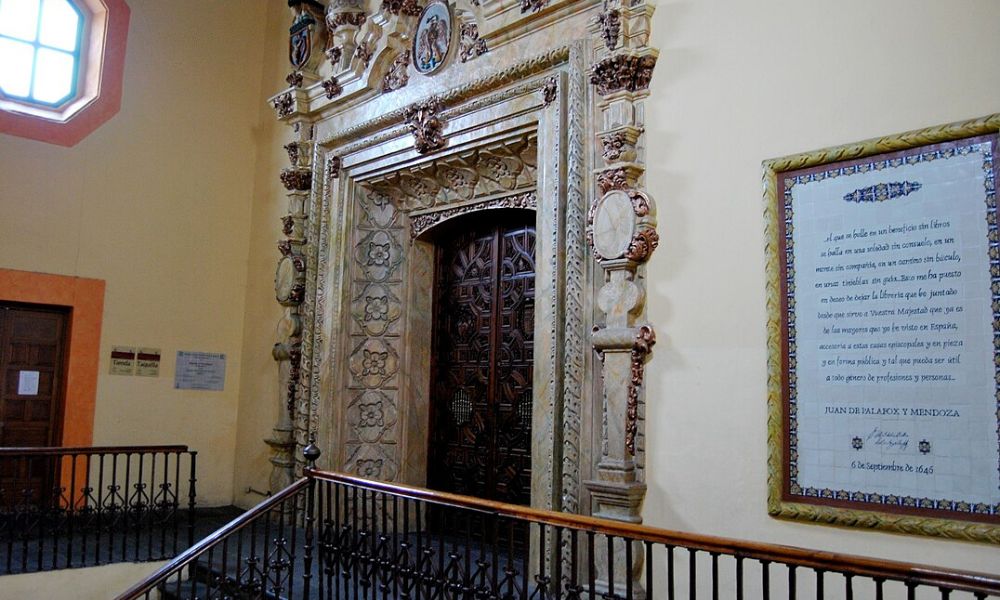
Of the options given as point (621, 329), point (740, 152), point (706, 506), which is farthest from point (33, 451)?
point (740, 152)

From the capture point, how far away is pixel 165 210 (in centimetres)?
689

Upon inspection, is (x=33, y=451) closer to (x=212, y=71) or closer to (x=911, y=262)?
(x=212, y=71)

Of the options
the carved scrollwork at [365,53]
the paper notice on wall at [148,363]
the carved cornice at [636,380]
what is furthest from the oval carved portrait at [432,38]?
the paper notice on wall at [148,363]

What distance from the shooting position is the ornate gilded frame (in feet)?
10.1

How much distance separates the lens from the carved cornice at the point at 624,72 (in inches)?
169

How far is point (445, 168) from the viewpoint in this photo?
5.86 meters

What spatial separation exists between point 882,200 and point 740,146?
2.44 feet

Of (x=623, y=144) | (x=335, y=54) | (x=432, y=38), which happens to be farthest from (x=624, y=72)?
(x=335, y=54)

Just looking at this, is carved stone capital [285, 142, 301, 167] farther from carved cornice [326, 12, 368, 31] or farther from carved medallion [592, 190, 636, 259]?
carved medallion [592, 190, 636, 259]

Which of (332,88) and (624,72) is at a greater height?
(332,88)

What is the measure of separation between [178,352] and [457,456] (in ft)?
8.68

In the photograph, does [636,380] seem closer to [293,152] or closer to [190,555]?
[190,555]

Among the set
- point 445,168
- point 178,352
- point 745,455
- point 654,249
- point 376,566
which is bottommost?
point 376,566

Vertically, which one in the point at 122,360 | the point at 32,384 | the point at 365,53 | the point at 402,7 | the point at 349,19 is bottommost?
the point at 32,384
